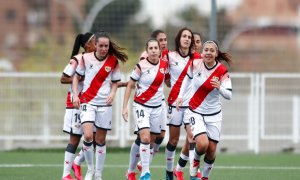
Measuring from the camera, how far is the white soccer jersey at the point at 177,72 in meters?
15.9

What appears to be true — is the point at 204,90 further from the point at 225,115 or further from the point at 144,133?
the point at 225,115

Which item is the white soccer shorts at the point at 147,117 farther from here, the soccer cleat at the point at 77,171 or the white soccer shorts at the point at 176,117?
the soccer cleat at the point at 77,171

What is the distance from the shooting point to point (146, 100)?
49.6 feet

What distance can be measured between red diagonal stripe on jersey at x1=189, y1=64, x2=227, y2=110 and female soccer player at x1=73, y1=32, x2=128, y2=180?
1.20 metres

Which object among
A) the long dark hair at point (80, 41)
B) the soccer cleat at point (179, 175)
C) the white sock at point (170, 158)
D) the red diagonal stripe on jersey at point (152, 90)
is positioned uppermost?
the long dark hair at point (80, 41)

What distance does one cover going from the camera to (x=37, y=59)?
40.9 m

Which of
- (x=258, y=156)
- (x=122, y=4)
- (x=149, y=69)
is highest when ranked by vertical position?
(x=122, y=4)

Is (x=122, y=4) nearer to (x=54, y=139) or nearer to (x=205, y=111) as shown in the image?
(x=54, y=139)

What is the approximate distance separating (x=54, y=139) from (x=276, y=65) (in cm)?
1126

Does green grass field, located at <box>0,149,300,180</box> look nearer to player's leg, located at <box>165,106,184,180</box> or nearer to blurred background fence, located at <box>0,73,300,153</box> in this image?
player's leg, located at <box>165,106,184,180</box>

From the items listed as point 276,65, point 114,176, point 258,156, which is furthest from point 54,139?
point 276,65

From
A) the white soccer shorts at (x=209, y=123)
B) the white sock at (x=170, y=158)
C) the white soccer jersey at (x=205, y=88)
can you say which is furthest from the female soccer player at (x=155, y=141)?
the white soccer shorts at (x=209, y=123)

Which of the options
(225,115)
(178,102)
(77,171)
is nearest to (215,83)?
(178,102)

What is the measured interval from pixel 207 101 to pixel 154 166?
445 centimetres
